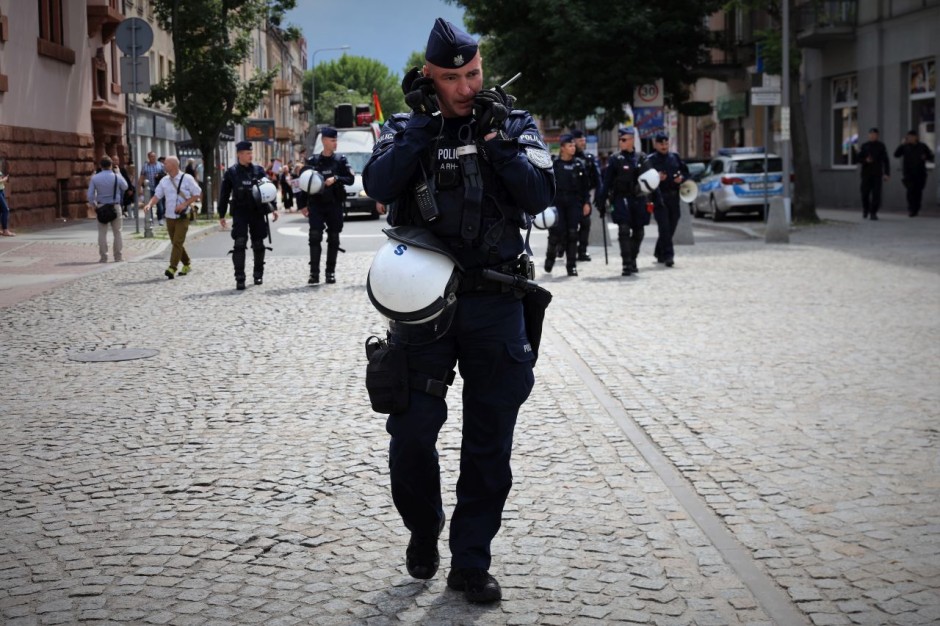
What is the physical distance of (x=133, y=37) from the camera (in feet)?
80.6

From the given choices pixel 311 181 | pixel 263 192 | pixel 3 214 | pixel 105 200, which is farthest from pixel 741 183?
pixel 263 192

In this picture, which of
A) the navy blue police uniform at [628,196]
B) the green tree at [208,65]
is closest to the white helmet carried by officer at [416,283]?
the navy blue police uniform at [628,196]

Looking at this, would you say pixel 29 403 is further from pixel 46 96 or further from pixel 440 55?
pixel 46 96

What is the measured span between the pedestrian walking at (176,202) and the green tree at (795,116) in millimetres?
15479

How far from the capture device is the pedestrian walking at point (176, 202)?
17.6m

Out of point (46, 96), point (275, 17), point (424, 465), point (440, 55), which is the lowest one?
point (424, 465)

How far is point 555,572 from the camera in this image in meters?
4.57

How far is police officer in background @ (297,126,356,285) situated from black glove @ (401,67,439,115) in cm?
→ 1206

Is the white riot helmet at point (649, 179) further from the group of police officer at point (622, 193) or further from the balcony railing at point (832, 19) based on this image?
the balcony railing at point (832, 19)

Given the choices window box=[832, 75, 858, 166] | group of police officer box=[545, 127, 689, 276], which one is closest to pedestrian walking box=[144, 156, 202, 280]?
group of police officer box=[545, 127, 689, 276]

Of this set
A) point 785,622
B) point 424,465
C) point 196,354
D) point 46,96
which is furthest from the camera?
point 46,96

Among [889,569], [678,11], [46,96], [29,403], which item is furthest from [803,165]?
[889,569]

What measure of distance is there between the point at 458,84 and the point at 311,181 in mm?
11992

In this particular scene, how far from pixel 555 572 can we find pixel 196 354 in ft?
20.7
